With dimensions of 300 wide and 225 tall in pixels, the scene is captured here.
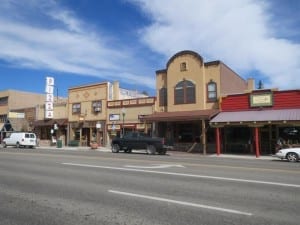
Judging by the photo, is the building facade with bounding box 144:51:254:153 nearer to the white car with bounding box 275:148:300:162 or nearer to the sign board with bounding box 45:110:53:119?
the white car with bounding box 275:148:300:162

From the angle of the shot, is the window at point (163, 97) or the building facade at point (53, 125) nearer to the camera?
the window at point (163, 97)

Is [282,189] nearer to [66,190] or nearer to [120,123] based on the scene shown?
[66,190]

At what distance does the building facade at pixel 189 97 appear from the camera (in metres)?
31.8

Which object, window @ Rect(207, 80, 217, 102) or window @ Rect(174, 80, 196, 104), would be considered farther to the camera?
window @ Rect(174, 80, 196, 104)

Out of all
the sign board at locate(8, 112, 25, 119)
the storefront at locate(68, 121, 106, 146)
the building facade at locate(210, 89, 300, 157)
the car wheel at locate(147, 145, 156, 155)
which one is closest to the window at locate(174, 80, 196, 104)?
the building facade at locate(210, 89, 300, 157)

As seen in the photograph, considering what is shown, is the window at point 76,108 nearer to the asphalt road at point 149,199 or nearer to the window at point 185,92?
the window at point 185,92

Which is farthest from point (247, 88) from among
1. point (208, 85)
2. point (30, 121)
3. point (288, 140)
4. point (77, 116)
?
point (30, 121)

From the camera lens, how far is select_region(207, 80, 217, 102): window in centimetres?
3191

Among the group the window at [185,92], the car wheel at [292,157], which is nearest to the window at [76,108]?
the window at [185,92]

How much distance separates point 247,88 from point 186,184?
3259cm

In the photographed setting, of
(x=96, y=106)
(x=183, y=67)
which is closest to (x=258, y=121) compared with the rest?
(x=183, y=67)

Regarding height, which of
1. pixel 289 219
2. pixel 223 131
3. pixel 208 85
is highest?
pixel 208 85

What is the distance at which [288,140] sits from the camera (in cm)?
2795

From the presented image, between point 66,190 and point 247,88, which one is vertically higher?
point 247,88
